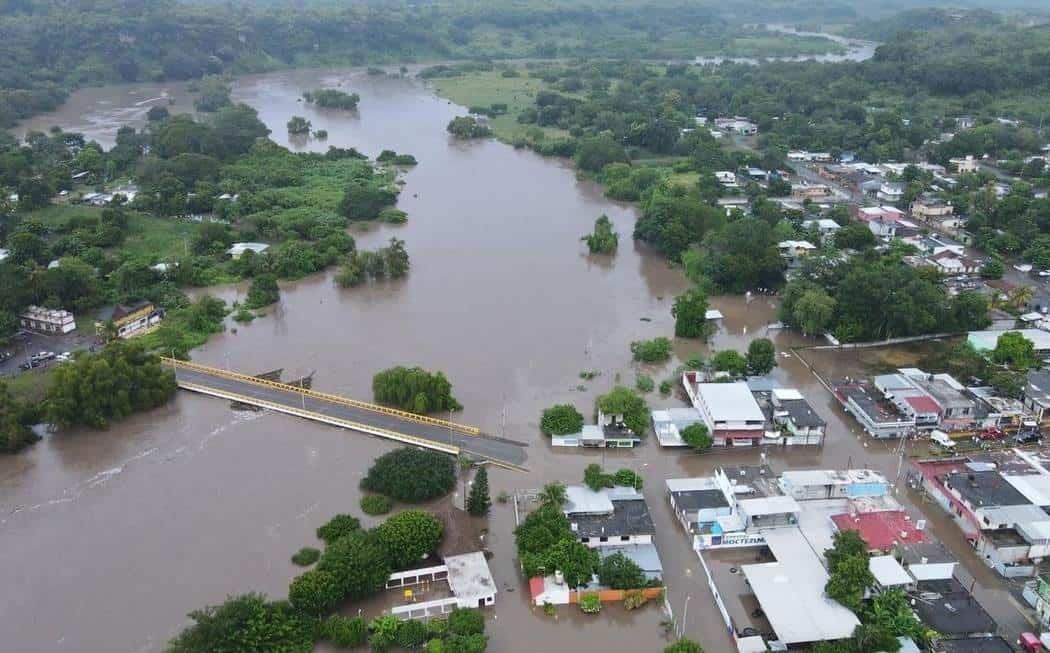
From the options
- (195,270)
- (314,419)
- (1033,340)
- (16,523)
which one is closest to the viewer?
(16,523)

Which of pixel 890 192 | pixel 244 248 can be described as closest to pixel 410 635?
pixel 244 248

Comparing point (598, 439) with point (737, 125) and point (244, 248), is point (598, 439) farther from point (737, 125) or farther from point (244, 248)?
point (737, 125)

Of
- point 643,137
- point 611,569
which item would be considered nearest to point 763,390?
point 611,569

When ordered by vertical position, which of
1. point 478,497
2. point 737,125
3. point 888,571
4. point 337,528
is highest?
point 737,125

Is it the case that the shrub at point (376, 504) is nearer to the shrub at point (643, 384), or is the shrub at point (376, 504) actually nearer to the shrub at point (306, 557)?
the shrub at point (306, 557)

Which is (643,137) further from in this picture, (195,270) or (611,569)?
(611,569)

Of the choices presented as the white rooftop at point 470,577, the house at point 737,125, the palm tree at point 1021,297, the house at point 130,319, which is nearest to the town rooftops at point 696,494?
the white rooftop at point 470,577

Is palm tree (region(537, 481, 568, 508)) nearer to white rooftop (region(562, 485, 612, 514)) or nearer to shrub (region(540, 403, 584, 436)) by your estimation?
white rooftop (region(562, 485, 612, 514))
